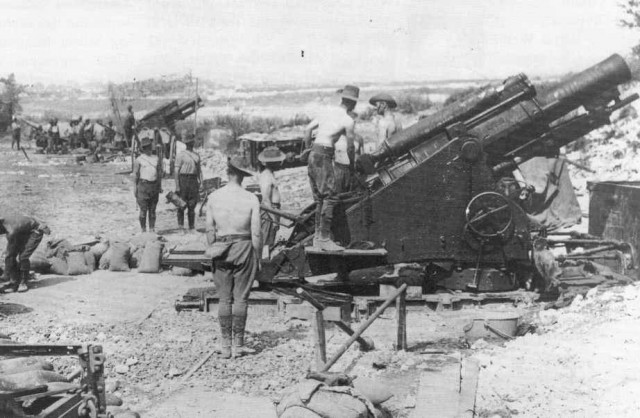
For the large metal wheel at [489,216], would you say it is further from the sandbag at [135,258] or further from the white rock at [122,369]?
the sandbag at [135,258]

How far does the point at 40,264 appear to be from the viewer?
1042 centimetres

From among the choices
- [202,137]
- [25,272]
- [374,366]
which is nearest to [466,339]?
[374,366]

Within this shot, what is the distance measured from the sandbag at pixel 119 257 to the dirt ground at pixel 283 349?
0.63ft

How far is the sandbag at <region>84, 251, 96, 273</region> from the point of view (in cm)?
1068

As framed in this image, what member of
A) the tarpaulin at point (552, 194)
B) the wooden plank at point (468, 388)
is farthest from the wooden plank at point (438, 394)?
the tarpaulin at point (552, 194)

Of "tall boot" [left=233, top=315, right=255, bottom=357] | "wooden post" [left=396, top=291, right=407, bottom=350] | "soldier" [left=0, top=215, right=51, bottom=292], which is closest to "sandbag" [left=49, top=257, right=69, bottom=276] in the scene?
"soldier" [left=0, top=215, right=51, bottom=292]

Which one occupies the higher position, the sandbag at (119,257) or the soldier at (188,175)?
the soldier at (188,175)

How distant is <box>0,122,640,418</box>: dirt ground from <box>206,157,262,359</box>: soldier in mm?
393

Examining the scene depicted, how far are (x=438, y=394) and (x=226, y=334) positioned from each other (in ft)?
7.70

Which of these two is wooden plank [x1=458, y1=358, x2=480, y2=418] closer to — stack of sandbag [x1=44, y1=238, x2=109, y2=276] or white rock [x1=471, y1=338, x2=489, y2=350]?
white rock [x1=471, y1=338, x2=489, y2=350]

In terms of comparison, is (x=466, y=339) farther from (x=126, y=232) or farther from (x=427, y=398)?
(x=126, y=232)

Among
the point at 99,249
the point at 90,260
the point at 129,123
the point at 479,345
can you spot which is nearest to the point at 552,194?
the point at 479,345

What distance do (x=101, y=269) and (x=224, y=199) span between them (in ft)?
15.1

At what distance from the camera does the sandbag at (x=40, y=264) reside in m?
10.4
